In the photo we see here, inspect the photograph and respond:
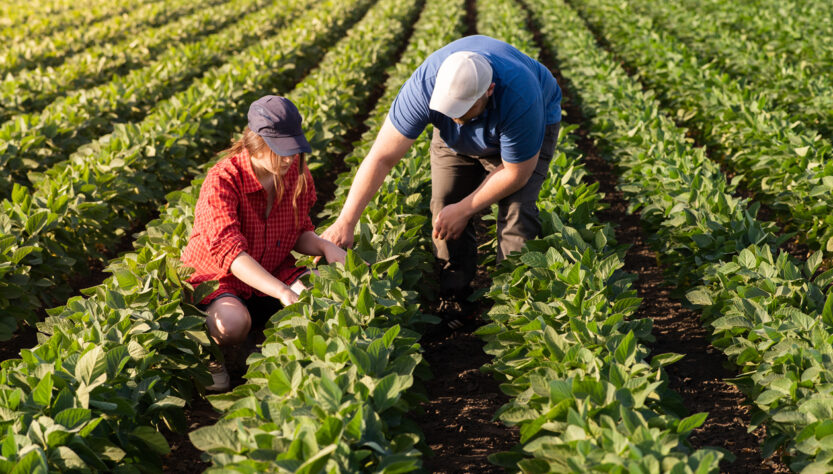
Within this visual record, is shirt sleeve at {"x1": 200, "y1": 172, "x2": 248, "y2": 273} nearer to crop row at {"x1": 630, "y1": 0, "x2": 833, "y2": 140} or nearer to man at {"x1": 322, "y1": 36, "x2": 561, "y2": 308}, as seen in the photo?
man at {"x1": 322, "y1": 36, "x2": 561, "y2": 308}

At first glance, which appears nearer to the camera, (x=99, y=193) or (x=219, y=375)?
(x=219, y=375)

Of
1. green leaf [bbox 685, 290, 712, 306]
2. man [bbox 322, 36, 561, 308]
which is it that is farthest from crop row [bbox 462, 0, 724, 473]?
green leaf [bbox 685, 290, 712, 306]

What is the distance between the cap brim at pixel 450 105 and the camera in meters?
2.83

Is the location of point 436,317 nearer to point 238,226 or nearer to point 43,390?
point 238,226

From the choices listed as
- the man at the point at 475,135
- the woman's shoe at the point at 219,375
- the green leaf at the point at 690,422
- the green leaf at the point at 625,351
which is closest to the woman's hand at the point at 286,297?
the man at the point at 475,135

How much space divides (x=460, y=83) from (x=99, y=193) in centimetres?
339

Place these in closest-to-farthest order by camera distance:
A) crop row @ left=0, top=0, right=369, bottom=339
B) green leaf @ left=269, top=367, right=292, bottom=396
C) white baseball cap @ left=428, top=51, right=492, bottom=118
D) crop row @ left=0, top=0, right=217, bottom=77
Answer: green leaf @ left=269, top=367, right=292, bottom=396 < white baseball cap @ left=428, top=51, right=492, bottom=118 < crop row @ left=0, top=0, right=369, bottom=339 < crop row @ left=0, top=0, right=217, bottom=77

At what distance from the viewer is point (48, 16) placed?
57.9ft

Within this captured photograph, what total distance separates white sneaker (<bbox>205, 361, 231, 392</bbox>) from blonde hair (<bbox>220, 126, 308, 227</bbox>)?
798 mm

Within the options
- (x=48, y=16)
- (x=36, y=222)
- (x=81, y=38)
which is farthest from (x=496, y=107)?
(x=48, y=16)

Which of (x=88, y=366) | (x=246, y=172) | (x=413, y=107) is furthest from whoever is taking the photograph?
(x=246, y=172)

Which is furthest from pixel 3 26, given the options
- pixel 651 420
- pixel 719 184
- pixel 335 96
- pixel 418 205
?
pixel 651 420

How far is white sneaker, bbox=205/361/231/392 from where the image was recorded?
350cm

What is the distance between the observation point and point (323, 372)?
238 centimetres
